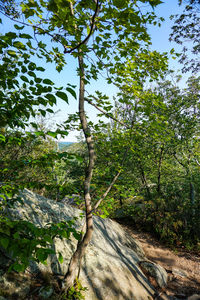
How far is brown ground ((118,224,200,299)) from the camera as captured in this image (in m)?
4.87

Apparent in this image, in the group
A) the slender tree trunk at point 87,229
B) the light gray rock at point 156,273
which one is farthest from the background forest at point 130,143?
the light gray rock at point 156,273

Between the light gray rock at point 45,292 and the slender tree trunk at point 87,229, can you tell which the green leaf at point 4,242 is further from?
the light gray rock at point 45,292

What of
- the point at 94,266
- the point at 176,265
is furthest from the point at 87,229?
the point at 176,265

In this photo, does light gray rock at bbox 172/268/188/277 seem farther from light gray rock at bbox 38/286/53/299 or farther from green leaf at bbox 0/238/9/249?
green leaf at bbox 0/238/9/249

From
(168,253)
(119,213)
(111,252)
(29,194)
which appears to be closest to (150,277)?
(111,252)

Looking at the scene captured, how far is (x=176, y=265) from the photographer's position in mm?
6484

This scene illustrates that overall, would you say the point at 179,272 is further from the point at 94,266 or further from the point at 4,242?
the point at 4,242

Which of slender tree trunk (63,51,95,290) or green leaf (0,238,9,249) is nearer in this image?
green leaf (0,238,9,249)

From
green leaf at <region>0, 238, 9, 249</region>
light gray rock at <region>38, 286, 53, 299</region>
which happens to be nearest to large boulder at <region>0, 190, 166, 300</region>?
light gray rock at <region>38, 286, 53, 299</region>

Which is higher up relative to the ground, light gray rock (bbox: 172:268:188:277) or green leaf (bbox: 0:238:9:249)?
green leaf (bbox: 0:238:9:249)

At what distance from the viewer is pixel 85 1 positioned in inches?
67.0

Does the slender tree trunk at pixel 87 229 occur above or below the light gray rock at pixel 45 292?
above

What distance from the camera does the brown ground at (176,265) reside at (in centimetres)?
487

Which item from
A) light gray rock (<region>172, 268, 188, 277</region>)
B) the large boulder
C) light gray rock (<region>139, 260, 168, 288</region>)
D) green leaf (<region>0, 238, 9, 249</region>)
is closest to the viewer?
green leaf (<region>0, 238, 9, 249</region>)
